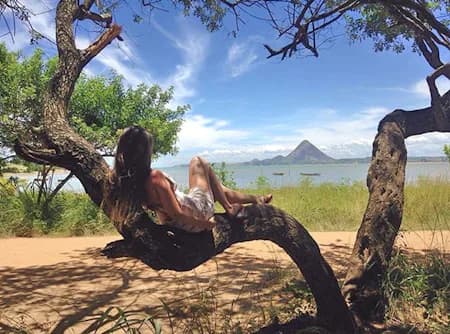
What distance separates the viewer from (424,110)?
176 inches

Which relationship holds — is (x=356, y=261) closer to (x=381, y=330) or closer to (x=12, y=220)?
(x=381, y=330)

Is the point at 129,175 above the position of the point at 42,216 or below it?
above

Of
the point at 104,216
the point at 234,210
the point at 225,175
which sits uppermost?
the point at 225,175

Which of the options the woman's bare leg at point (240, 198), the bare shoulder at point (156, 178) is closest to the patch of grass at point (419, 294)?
the woman's bare leg at point (240, 198)

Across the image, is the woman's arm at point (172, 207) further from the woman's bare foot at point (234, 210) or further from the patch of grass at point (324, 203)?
the patch of grass at point (324, 203)

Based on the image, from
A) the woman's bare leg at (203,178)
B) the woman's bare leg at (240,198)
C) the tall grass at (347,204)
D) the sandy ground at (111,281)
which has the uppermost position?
the woman's bare leg at (203,178)

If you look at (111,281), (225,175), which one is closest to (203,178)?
(111,281)

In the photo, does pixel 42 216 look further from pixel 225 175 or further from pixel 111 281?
pixel 225 175

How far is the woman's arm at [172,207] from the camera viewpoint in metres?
2.44

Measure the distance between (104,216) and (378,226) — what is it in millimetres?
6842

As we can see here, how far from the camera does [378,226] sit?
3803 mm

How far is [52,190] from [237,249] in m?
5.14

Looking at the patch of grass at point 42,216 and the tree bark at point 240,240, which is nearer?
the tree bark at point 240,240

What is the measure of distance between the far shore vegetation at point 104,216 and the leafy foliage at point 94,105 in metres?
1.38
